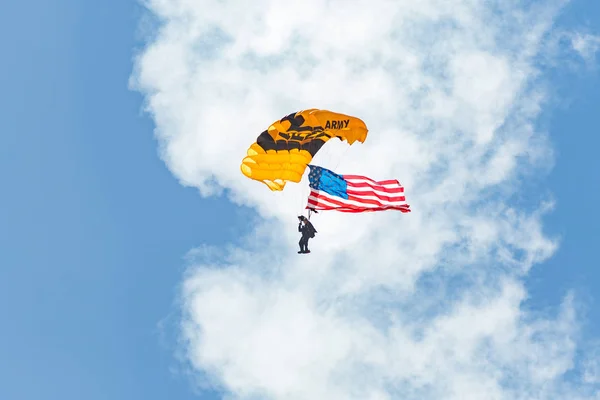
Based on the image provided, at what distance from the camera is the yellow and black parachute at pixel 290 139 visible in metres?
62.9

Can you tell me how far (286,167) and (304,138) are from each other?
1.89 metres

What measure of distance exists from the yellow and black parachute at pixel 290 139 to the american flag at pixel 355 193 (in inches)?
90.4

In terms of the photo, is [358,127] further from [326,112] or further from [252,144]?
[252,144]

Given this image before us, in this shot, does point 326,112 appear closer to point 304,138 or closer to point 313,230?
point 304,138

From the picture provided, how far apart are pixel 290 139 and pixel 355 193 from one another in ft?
16.8

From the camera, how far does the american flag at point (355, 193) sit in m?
65.0

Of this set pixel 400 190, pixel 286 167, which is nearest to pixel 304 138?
pixel 286 167

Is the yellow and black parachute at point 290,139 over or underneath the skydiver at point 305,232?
over

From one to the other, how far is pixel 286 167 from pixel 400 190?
22.2 feet

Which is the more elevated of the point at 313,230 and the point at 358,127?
the point at 358,127

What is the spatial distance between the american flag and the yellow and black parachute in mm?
2297

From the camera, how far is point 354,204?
65.1 meters

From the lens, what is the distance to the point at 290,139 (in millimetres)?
63375

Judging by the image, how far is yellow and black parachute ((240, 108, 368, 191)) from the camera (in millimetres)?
62906
